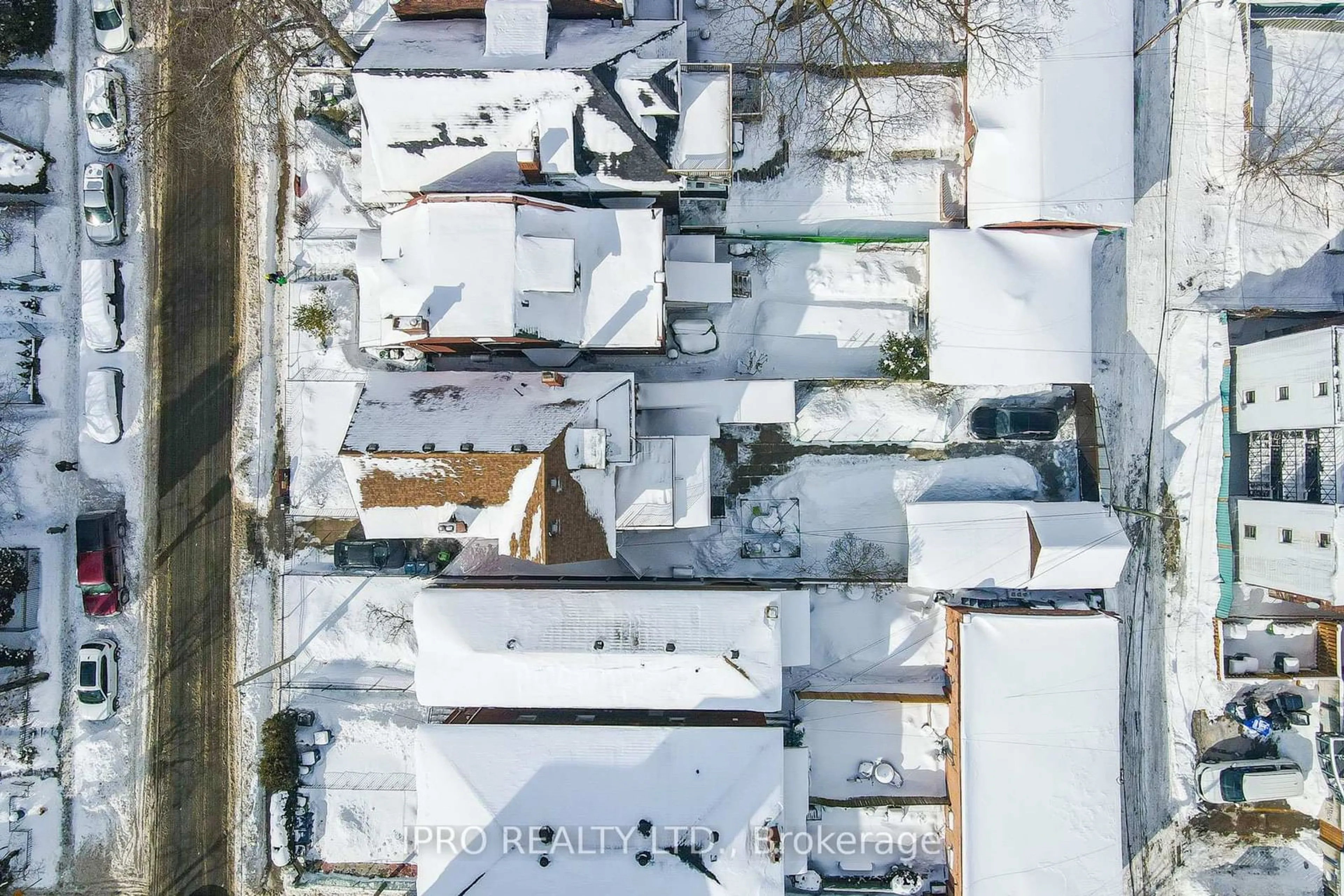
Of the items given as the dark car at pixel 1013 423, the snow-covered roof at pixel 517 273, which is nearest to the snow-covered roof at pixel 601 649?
Answer: the snow-covered roof at pixel 517 273

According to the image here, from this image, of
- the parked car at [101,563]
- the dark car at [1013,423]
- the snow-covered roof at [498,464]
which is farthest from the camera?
the dark car at [1013,423]

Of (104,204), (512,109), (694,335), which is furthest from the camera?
(104,204)

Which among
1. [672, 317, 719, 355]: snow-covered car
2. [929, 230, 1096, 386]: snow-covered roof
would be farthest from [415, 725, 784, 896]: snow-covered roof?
[929, 230, 1096, 386]: snow-covered roof

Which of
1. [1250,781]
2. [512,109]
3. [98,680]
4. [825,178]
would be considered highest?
[512,109]

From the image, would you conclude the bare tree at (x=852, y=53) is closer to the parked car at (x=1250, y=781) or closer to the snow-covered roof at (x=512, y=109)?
the snow-covered roof at (x=512, y=109)

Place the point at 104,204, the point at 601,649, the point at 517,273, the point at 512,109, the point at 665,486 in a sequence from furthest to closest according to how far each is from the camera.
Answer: the point at 104,204 < the point at 665,486 < the point at 601,649 < the point at 512,109 < the point at 517,273

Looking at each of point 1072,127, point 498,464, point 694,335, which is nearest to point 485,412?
point 498,464

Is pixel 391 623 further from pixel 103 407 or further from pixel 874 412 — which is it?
pixel 874 412
